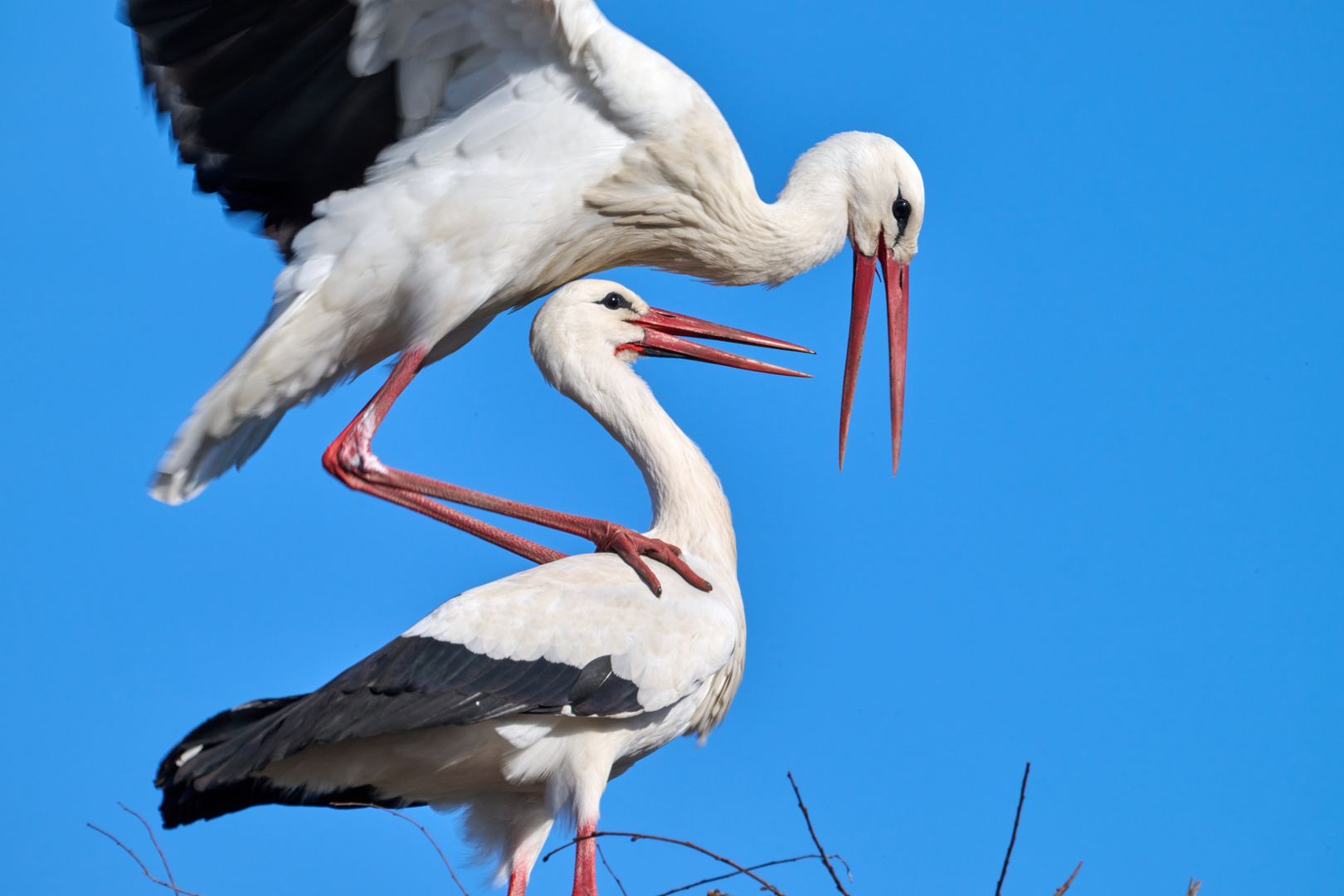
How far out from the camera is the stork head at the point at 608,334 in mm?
3250

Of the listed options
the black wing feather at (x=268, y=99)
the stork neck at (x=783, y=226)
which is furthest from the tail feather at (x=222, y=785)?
the stork neck at (x=783, y=226)

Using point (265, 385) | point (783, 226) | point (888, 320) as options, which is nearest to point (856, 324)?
point (888, 320)

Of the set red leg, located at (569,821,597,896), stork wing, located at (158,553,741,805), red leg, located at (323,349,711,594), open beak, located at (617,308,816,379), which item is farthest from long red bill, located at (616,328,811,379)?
red leg, located at (569,821,597,896)

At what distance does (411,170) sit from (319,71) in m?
0.29

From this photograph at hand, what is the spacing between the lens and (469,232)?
302 centimetres

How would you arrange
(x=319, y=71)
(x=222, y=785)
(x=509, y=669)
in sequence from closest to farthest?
(x=222, y=785)
(x=509, y=669)
(x=319, y=71)

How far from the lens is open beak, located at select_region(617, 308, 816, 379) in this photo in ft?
11.1

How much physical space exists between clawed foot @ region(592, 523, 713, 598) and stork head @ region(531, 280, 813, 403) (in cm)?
46

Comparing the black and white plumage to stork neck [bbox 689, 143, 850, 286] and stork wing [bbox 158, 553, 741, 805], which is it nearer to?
stork neck [bbox 689, 143, 850, 286]

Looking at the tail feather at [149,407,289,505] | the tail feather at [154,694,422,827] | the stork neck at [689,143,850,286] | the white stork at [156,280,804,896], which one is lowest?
the tail feather at [154,694,422,827]

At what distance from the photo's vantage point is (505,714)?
2555 mm

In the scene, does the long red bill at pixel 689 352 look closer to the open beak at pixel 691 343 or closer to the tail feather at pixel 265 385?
the open beak at pixel 691 343

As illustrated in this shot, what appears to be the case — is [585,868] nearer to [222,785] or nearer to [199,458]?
[222,785]

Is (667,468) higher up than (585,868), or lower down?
higher up
